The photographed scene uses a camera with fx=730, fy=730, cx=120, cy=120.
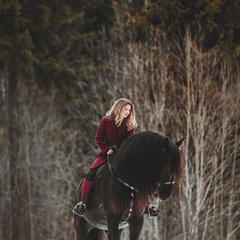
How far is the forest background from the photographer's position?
15852mm

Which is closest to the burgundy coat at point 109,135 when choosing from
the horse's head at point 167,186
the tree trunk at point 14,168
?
the horse's head at point 167,186

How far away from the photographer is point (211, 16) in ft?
55.5

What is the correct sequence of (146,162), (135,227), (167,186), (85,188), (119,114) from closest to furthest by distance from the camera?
1. (167,186)
2. (146,162)
3. (135,227)
4. (119,114)
5. (85,188)

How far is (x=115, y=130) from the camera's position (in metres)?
8.95

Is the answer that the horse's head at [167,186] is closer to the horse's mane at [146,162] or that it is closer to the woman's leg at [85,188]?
the horse's mane at [146,162]

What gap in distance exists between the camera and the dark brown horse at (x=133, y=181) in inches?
311

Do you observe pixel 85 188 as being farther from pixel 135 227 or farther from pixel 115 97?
pixel 115 97

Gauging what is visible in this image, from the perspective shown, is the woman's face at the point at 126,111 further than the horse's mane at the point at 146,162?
Yes

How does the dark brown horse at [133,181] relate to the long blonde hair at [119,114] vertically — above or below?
below

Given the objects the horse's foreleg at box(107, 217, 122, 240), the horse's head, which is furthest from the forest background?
the horse's head

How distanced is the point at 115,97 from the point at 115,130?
10.0 meters

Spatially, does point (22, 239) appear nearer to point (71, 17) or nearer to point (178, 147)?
point (71, 17)

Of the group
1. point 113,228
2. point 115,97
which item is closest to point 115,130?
point 113,228

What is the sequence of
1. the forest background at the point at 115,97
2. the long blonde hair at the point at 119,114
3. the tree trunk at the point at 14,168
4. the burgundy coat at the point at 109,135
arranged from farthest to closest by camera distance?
1. the tree trunk at the point at 14,168
2. the forest background at the point at 115,97
3. the burgundy coat at the point at 109,135
4. the long blonde hair at the point at 119,114
